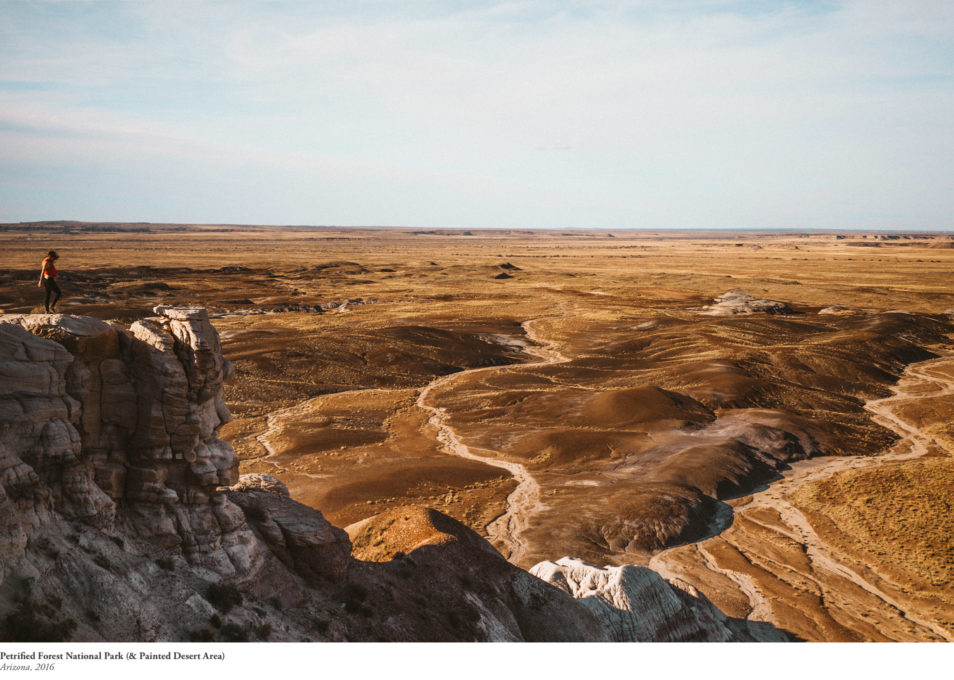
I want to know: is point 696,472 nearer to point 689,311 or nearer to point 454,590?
point 454,590

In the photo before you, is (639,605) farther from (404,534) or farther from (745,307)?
(745,307)

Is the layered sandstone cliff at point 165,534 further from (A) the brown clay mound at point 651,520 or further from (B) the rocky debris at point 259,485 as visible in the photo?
(A) the brown clay mound at point 651,520

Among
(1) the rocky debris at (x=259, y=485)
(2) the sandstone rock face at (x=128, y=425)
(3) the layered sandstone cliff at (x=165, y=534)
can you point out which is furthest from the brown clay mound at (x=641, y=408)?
(2) the sandstone rock face at (x=128, y=425)

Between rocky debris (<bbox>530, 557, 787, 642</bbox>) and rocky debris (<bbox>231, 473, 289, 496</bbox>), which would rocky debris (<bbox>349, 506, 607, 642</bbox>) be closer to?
rocky debris (<bbox>530, 557, 787, 642</bbox>)

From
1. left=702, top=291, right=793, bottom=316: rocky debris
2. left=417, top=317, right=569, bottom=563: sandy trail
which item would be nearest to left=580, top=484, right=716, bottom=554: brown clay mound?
left=417, top=317, right=569, bottom=563: sandy trail

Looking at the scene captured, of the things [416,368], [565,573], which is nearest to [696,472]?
[565,573]

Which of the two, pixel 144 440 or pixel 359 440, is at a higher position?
pixel 144 440
